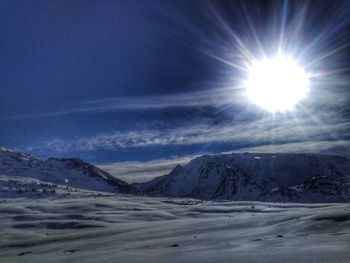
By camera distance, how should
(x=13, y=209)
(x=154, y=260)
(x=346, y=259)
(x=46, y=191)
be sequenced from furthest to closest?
(x=46, y=191), (x=13, y=209), (x=154, y=260), (x=346, y=259)

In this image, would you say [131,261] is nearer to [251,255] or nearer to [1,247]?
[251,255]

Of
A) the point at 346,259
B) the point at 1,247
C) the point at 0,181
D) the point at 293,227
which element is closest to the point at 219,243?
the point at 293,227

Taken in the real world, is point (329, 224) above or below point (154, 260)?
above

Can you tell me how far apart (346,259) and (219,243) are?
262 inches

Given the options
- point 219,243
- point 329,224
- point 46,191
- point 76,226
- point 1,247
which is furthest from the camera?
point 46,191

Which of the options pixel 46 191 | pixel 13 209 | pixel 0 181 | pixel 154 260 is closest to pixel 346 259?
pixel 154 260

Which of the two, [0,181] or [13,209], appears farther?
[0,181]

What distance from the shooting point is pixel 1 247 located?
25.7m

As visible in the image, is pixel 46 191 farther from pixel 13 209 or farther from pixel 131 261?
pixel 131 261

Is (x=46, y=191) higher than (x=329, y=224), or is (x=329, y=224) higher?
(x=46, y=191)

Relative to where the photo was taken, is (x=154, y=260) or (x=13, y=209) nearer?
(x=154, y=260)

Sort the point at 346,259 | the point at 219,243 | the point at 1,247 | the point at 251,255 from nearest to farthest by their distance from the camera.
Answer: the point at 346,259 → the point at 251,255 → the point at 219,243 → the point at 1,247

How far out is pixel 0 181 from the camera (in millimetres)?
151125

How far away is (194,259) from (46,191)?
131678 millimetres
